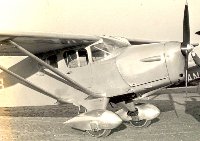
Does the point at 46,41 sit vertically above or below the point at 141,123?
above

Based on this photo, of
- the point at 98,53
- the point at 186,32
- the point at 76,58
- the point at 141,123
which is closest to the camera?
the point at 186,32

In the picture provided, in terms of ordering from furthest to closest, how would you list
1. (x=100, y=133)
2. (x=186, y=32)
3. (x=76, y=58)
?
(x=76, y=58) < (x=100, y=133) < (x=186, y=32)

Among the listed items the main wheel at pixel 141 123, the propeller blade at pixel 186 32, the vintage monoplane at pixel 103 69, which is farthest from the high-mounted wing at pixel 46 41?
the main wheel at pixel 141 123

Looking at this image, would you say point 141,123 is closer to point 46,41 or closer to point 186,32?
point 186,32

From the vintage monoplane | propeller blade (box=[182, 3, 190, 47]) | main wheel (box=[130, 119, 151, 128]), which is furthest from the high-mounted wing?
main wheel (box=[130, 119, 151, 128])

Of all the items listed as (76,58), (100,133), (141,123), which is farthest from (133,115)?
(76,58)

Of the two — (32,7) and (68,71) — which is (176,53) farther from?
(32,7)

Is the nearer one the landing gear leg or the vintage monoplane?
the vintage monoplane

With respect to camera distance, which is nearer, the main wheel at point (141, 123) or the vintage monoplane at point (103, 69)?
the vintage monoplane at point (103, 69)

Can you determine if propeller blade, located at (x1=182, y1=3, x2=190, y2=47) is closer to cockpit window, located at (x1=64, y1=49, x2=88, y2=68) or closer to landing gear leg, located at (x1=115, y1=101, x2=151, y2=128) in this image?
landing gear leg, located at (x1=115, y1=101, x2=151, y2=128)

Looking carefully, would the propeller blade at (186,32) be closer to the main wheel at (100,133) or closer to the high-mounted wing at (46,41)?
the high-mounted wing at (46,41)
